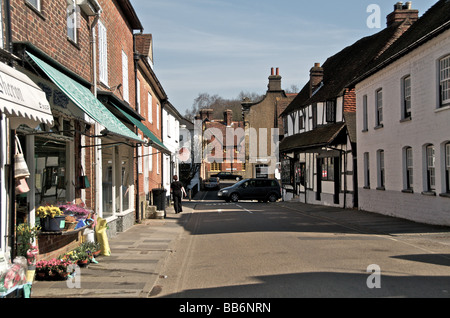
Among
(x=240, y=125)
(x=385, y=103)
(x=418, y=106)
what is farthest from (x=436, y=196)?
(x=240, y=125)

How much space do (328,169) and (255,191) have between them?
8.47 metres

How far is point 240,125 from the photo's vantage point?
72.8 metres

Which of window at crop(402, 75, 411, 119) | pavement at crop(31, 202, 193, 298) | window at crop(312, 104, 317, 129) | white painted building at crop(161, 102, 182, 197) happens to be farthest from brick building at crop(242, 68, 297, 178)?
pavement at crop(31, 202, 193, 298)

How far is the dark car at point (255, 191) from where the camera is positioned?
3450cm

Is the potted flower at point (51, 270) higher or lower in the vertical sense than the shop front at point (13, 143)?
lower

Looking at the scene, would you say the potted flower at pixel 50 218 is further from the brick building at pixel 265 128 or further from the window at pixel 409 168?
the brick building at pixel 265 128

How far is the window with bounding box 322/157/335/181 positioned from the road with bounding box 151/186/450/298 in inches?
410

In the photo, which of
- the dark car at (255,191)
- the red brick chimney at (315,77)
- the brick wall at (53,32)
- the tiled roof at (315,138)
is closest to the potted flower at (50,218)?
the brick wall at (53,32)

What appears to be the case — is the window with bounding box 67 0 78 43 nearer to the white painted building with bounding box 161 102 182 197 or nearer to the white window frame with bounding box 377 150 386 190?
the white window frame with bounding box 377 150 386 190

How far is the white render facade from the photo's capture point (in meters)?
14.7

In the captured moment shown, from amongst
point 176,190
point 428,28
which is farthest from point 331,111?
point 428,28
